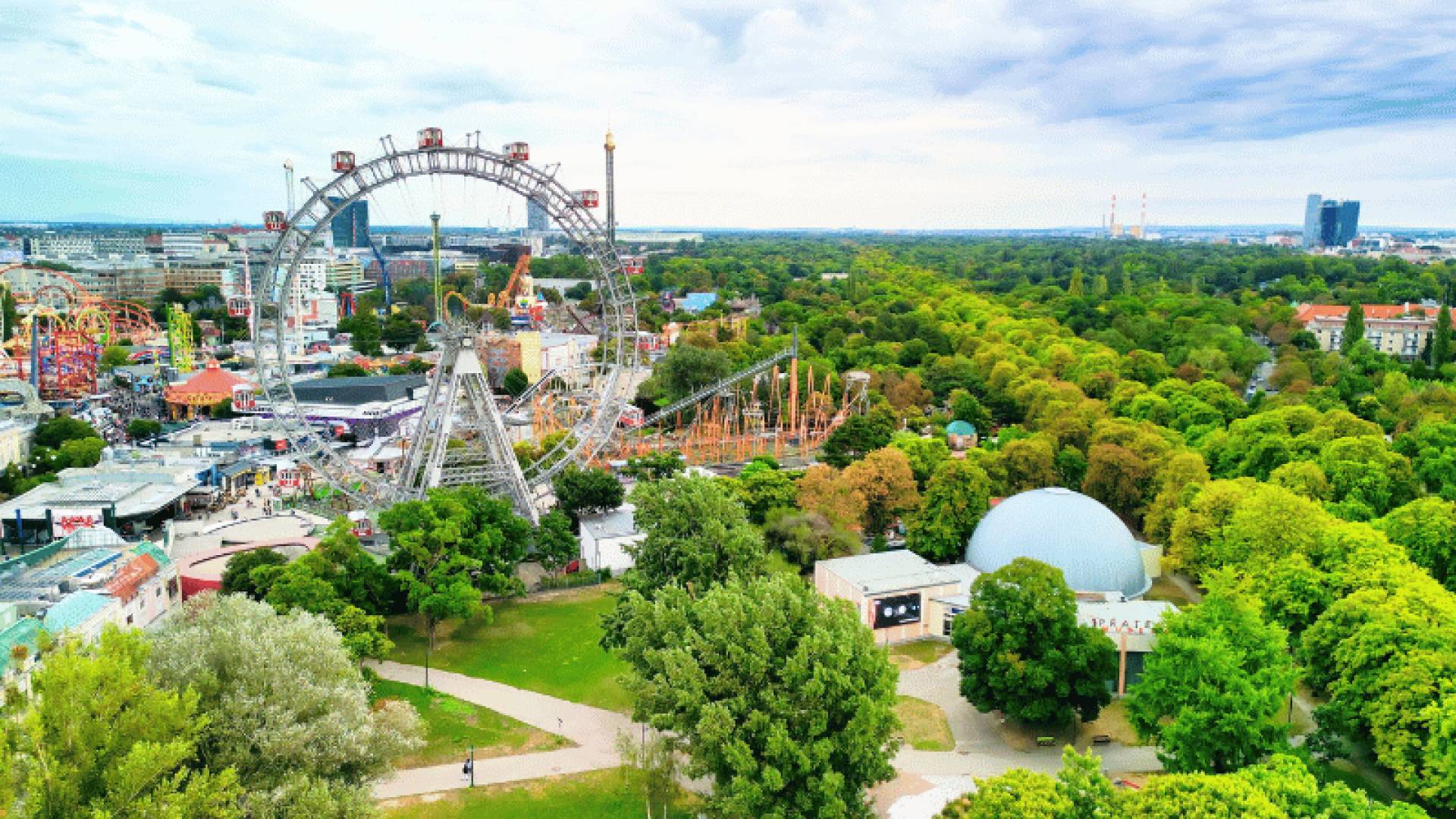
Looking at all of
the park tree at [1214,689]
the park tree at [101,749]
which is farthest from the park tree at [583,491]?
the park tree at [101,749]

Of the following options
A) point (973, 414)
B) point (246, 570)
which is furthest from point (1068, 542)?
point (973, 414)

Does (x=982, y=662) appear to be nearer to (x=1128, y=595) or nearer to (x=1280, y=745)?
(x=1280, y=745)

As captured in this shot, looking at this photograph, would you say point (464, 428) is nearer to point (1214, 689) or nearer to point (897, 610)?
point (897, 610)

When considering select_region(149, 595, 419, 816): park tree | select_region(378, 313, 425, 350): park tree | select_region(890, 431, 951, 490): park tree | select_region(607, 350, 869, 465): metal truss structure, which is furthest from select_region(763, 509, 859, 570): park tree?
select_region(378, 313, 425, 350): park tree

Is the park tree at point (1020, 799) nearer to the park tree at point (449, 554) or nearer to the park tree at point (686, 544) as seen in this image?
the park tree at point (686, 544)

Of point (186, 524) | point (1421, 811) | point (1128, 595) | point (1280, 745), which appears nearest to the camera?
point (1421, 811)

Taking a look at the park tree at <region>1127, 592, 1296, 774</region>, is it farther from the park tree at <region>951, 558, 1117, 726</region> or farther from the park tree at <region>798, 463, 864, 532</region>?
the park tree at <region>798, 463, 864, 532</region>

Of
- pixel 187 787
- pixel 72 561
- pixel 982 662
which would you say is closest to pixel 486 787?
pixel 187 787

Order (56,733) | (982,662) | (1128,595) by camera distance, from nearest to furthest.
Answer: (56,733) < (982,662) < (1128,595)
